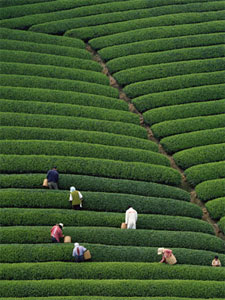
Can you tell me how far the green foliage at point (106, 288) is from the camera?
51.6 feet

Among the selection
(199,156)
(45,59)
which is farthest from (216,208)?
(45,59)

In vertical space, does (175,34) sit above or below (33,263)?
above

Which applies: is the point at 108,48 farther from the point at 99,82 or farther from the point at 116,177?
the point at 116,177

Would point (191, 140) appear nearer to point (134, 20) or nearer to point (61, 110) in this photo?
point (61, 110)

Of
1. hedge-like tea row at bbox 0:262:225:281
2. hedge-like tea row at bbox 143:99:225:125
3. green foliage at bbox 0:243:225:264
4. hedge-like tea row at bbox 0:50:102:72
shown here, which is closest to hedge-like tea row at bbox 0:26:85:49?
hedge-like tea row at bbox 0:50:102:72

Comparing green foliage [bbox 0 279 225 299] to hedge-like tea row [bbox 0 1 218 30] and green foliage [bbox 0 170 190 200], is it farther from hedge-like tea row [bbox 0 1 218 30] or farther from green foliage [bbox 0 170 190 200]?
hedge-like tea row [bbox 0 1 218 30]

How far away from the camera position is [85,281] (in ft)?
52.8

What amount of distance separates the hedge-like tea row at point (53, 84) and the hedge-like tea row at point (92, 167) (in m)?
6.67

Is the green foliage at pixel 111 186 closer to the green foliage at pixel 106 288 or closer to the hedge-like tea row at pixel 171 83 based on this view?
the green foliage at pixel 106 288

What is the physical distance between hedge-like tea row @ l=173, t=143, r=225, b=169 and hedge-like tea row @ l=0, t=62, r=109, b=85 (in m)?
8.06

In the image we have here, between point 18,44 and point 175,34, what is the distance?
11168mm

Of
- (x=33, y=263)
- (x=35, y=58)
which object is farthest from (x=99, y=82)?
(x=33, y=263)

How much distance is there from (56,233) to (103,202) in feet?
11.0

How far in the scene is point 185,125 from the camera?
25281mm
